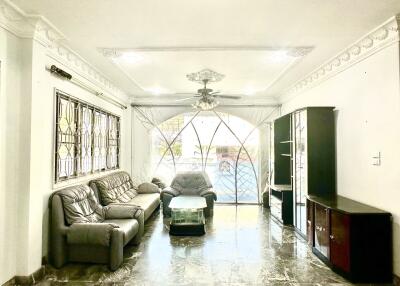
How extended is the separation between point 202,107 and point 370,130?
8.46 feet

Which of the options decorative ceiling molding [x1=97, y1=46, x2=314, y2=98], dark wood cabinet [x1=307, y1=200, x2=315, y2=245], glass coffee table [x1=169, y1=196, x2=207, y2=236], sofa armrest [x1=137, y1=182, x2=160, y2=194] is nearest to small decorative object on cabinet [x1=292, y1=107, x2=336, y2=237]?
dark wood cabinet [x1=307, y1=200, x2=315, y2=245]

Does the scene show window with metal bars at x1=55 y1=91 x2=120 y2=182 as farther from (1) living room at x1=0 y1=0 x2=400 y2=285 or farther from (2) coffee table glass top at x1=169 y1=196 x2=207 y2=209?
(2) coffee table glass top at x1=169 y1=196 x2=207 y2=209

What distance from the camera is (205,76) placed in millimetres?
4961

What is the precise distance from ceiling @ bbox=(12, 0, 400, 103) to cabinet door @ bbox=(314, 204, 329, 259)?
219 cm

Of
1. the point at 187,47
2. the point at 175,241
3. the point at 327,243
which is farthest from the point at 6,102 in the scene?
the point at 327,243

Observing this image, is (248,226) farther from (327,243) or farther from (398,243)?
(398,243)

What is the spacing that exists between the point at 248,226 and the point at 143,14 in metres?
4.10

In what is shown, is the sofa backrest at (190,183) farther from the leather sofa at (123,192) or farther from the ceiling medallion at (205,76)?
the ceiling medallion at (205,76)

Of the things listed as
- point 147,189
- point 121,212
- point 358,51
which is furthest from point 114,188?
point 358,51

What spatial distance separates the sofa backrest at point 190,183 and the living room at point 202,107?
2.84ft

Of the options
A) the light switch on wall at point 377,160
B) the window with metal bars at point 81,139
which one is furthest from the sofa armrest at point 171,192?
the light switch on wall at point 377,160

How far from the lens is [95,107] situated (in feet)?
16.6

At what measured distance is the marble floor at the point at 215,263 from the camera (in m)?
3.10

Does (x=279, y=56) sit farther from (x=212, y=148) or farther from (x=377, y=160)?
(x=212, y=148)
